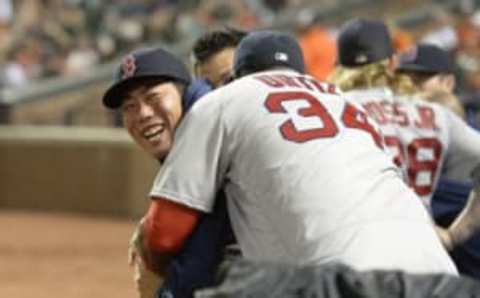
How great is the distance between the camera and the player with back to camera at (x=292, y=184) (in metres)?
3.52

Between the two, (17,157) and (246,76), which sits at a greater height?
(246,76)

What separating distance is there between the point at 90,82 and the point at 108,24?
5.32 feet

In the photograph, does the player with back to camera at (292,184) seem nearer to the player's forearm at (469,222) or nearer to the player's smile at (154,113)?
the player's smile at (154,113)

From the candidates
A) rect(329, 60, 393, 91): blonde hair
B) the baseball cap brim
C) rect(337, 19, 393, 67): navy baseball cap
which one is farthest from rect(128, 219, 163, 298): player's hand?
rect(337, 19, 393, 67): navy baseball cap

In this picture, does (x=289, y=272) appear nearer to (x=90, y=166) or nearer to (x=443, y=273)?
(x=443, y=273)

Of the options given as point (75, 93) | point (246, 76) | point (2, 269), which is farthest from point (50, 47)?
point (246, 76)

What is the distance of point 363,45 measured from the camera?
5.50 meters

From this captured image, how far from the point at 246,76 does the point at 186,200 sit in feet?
1.50

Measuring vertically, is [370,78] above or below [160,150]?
below

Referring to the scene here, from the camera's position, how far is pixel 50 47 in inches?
724

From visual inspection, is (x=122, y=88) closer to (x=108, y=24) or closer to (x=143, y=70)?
(x=143, y=70)

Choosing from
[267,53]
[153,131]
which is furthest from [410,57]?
[153,131]

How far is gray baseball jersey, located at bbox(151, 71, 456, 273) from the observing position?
3.52 meters

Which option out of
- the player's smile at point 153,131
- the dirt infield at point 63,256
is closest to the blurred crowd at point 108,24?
the dirt infield at point 63,256
